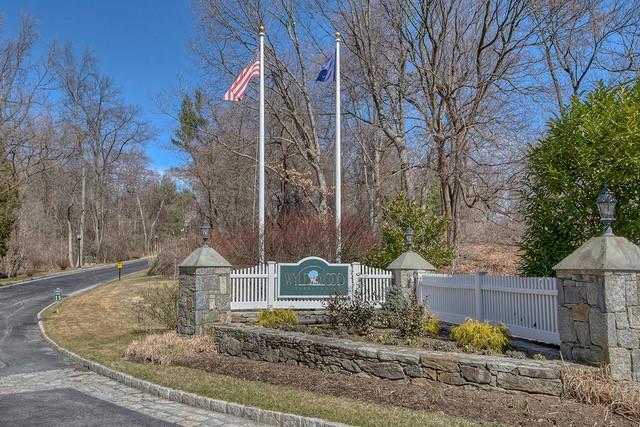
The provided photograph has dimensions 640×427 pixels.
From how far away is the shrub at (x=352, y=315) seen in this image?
29.6ft

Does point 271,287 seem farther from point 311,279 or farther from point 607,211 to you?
point 607,211

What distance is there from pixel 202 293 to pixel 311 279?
11.2 feet

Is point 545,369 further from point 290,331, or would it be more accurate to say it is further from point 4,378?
point 4,378

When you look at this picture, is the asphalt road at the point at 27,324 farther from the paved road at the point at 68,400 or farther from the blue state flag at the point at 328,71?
the blue state flag at the point at 328,71

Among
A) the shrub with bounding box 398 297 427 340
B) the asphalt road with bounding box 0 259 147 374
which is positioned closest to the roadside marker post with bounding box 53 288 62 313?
the asphalt road with bounding box 0 259 147 374

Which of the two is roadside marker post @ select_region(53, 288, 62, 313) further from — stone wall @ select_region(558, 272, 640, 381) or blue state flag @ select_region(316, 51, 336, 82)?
stone wall @ select_region(558, 272, 640, 381)

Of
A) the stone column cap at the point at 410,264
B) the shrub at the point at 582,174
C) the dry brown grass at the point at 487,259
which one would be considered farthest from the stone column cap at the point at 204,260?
the dry brown grass at the point at 487,259

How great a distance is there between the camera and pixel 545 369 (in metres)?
5.75

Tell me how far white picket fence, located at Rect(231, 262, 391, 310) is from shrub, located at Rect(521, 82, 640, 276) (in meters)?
3.91

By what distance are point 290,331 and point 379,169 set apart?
20.2m

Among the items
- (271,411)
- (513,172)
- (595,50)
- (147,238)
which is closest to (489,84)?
(513,172)

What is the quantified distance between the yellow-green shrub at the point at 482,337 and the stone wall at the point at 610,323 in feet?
4.33

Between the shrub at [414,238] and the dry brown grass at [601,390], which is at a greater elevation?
the shrub at [414,238]

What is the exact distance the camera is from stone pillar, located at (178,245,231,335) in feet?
32.2
